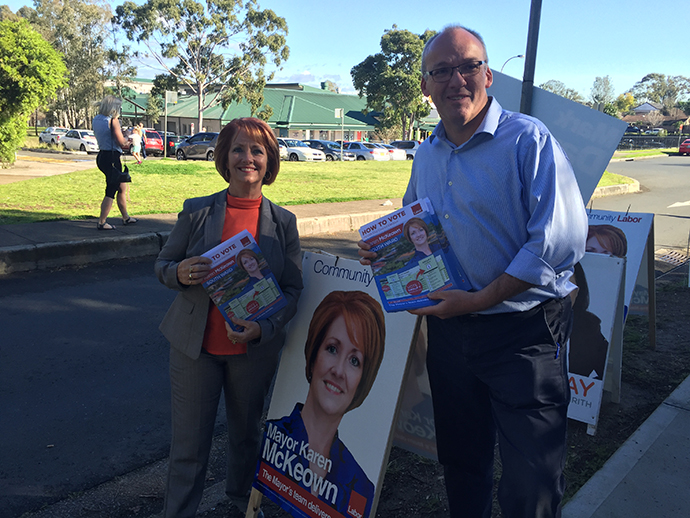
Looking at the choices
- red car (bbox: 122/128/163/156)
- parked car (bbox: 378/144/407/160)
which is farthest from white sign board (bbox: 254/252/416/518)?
parked car (bbox: 378/144/407/160)

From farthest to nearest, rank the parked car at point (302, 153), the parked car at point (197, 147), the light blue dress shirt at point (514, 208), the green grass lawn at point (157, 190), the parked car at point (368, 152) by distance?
the parked car at point (368, 152)
the parked car at point (302, 153)
the parked car at point (197, 147)
the green grass lawn at point (157, 190)
the light blue dress shirt at point (514, 208)

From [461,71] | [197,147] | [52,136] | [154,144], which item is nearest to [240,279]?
[461,71]

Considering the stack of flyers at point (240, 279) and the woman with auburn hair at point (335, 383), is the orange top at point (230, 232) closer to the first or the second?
the stack of flyers at point (240, 279)

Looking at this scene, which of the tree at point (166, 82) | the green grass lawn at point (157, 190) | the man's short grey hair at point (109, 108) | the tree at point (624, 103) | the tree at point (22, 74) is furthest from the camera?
the tree at point (624, 103)

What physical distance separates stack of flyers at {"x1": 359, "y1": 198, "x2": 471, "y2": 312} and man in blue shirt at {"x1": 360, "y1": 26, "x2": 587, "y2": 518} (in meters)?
0.05

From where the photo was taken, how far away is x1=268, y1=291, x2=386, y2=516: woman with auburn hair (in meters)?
2.43

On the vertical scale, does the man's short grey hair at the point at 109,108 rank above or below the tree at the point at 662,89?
below

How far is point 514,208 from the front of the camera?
193cm

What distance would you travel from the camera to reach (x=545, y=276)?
1854 millimetres

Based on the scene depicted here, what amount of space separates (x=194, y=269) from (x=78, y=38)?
66240 millimetres

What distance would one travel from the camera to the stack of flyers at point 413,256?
1.99 meters

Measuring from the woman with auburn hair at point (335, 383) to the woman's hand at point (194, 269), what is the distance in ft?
2.09

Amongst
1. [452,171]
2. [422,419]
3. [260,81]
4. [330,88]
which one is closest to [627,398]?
[422,419]

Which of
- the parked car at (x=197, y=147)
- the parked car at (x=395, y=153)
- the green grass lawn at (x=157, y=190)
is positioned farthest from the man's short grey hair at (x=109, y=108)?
the parked car at (x=395, y=153)
